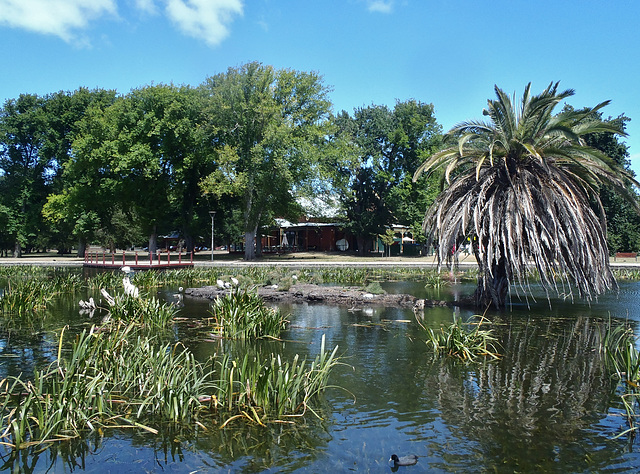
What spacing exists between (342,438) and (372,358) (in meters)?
3.79

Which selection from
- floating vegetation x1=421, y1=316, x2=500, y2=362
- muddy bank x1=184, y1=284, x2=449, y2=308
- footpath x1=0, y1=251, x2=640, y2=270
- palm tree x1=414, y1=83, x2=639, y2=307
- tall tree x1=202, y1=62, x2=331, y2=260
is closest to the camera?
floating vegetation x1=421, y1=316, x2=500, y2=362

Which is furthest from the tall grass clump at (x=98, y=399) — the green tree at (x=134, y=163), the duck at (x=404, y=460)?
the green tree at (x=134, y=163)

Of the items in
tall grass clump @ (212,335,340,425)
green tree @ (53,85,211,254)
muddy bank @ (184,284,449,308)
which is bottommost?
tall grass clump @ (212,335,340,425)

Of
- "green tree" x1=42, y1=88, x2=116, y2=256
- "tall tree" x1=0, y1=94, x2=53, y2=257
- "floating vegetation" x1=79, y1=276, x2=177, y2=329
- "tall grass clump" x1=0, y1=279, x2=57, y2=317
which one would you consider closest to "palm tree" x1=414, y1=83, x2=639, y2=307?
"floating vegetation" x1=79, y1=276, x2=177, y2=329

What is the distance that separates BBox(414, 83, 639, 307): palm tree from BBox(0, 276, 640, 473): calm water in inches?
99.4

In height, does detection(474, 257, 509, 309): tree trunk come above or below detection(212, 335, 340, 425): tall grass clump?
above

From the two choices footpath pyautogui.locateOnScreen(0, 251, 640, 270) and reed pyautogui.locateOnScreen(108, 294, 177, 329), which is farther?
footpath pyautogui.locateOnScreen(0, 251, 640, 270)

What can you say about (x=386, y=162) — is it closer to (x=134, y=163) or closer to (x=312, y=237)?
(x=312, y=237)

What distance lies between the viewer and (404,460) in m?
5.29

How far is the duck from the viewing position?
5270 millimetres

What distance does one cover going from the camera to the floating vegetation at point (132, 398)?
5667mm

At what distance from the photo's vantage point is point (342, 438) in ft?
19.6

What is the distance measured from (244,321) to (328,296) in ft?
22.5

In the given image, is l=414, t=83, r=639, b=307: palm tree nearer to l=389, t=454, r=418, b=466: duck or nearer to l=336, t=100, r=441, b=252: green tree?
l=389, t=454, r=418, b=466: duck
